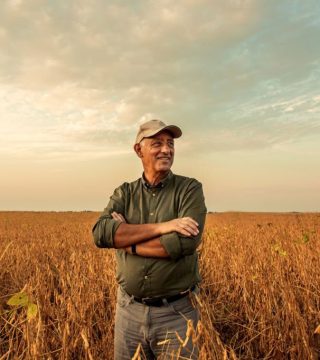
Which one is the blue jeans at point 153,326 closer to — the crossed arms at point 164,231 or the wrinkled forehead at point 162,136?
the crossed arms at point 164,231

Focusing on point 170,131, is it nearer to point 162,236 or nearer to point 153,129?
point 153,129

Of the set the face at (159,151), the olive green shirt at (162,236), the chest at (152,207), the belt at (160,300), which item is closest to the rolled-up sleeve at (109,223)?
the olive green shirt at (162,236)

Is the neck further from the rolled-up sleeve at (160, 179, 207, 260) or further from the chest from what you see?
the rolled-up sleeve at (160, 179, 207, 260)

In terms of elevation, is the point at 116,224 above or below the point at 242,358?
above

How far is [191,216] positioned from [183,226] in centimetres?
18

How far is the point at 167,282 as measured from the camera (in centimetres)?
279

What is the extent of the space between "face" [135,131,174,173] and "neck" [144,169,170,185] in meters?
0.03

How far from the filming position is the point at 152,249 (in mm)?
2846

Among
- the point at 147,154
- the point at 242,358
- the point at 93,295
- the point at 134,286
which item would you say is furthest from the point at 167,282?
the point at 93,295

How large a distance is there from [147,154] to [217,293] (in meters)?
3.71

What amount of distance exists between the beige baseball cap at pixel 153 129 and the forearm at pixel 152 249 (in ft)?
2.60

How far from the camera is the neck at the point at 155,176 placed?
308 cm

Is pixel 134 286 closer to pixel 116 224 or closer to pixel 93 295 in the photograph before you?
pixel 116 224

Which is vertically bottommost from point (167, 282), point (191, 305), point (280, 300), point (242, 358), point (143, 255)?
point (242, 358)
